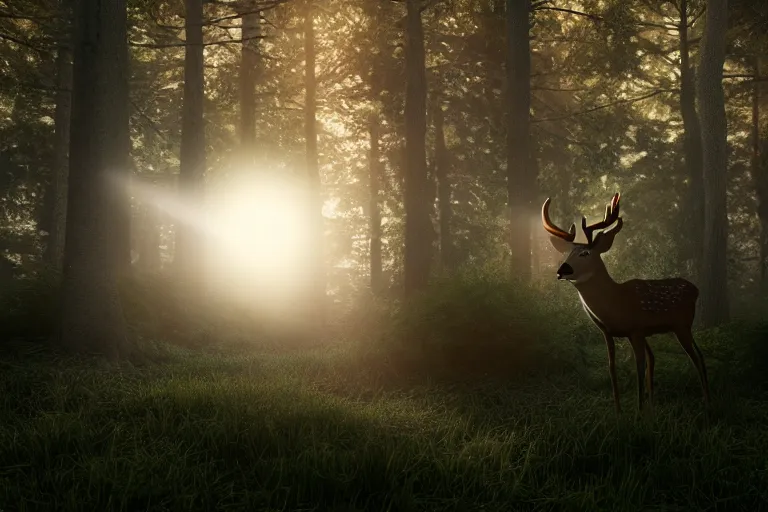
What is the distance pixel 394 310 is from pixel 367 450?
6.30 meters

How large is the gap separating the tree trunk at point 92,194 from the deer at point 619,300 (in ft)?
24.0

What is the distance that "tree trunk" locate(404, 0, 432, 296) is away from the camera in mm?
18172

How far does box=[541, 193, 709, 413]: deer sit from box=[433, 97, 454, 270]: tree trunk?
1970cm

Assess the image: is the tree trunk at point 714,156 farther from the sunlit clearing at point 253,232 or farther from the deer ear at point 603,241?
the sunlit clearing at point 253,232

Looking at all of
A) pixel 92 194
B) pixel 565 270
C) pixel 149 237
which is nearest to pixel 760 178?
pixel 565 270

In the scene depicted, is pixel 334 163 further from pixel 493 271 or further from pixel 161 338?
pixel 493 271

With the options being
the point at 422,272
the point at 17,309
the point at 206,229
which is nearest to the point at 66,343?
the point at 17,309

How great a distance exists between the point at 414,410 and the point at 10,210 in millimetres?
23693

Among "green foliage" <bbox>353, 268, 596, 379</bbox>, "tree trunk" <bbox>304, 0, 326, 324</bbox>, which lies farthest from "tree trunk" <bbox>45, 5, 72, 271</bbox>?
"green foliage" <bbox>353, 268, 596, 379</bbox>

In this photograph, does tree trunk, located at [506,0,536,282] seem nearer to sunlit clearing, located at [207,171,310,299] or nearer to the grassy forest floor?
sunlit clearing, located at [207,171,310,299]

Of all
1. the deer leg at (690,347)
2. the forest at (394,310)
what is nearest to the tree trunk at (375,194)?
the forest at (394,310)

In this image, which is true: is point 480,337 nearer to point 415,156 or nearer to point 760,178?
point 415,156

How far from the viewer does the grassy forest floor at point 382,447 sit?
5051 millimetres

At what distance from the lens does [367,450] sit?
564 cm
